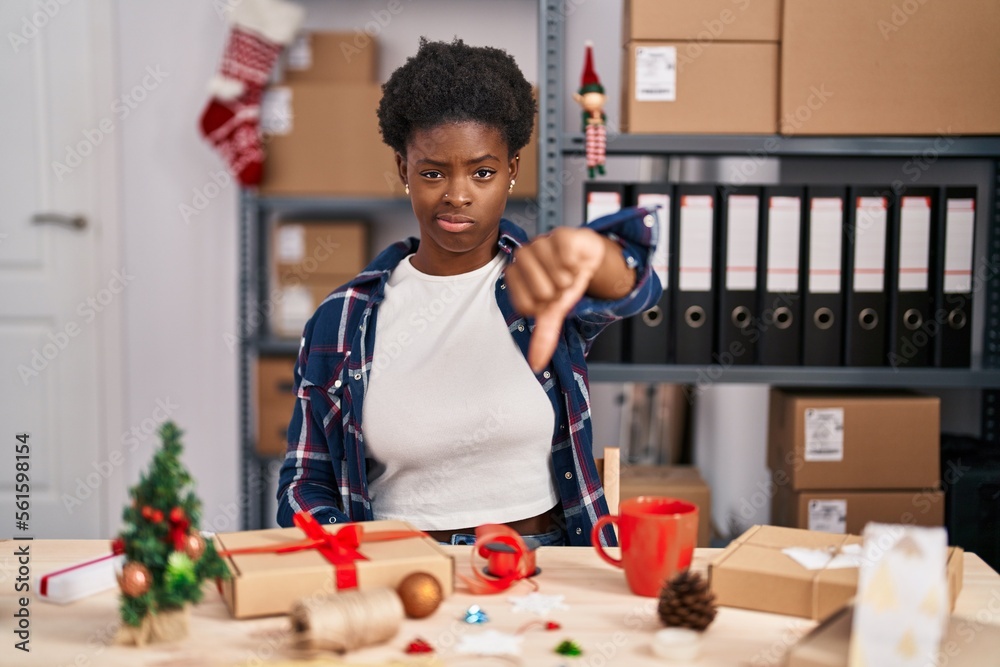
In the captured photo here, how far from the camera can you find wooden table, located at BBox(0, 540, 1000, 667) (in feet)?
2.27

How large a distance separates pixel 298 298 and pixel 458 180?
152 centimetres

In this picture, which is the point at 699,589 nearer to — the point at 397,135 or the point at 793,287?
the point at 397,135

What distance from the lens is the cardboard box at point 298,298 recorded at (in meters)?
2.54

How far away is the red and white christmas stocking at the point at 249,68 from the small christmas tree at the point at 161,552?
185 centimetres

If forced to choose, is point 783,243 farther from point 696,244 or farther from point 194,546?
point 194,546

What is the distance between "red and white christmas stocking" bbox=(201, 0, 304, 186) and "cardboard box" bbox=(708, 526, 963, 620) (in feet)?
6.42

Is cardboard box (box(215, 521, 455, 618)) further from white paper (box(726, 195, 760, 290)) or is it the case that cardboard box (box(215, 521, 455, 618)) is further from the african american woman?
white paper (box(726, 195, 760, 290))

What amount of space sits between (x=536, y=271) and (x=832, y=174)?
164 centimetres

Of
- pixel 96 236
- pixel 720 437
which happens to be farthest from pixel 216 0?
pixel 720 437

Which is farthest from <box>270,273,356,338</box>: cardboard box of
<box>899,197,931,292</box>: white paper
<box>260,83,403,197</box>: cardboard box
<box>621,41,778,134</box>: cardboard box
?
<box>899,197,931,292</box>: white paper

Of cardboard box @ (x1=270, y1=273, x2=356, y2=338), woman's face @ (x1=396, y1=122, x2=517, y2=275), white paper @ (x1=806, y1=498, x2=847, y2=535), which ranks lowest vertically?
white paper @ (x1=806, y1=498, x2=847, y2=535)

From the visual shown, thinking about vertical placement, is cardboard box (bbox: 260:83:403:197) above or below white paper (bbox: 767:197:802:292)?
above

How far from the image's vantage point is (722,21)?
5.91ft

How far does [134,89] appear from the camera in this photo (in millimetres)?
2795
